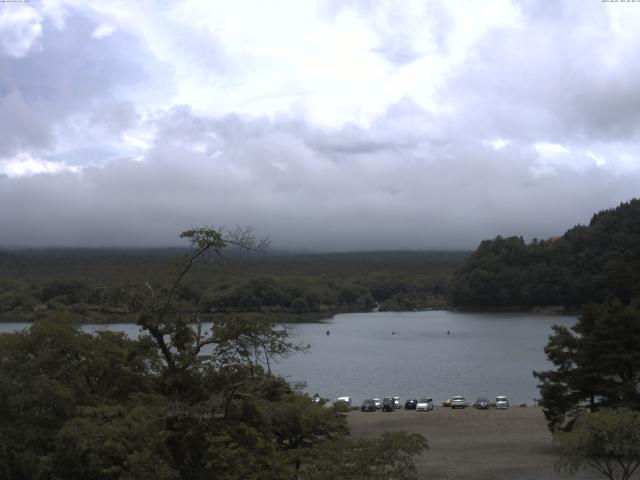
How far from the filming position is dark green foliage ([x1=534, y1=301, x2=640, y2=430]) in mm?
27828

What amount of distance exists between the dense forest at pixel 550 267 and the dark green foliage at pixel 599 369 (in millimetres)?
105218

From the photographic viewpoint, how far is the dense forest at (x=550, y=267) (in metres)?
136

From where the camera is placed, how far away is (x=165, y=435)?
35.5 feet

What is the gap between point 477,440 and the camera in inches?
1305

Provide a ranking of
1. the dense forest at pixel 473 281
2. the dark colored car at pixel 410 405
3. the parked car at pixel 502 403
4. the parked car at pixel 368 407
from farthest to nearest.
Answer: the dense forest at pixel 473 281 → the dark colored car at pixel 410 405 → the parked car at pixel 502 403 → the parked car at pixel 368 407

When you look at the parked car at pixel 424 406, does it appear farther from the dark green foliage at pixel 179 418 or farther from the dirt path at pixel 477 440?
the dark green foliage at pixel 179 418

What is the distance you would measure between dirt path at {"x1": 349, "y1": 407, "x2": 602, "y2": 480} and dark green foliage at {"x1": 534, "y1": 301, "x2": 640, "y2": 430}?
7.48 feet

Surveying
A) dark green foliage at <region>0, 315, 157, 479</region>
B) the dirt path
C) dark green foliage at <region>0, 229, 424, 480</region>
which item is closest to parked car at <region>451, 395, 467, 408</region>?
the dirt path

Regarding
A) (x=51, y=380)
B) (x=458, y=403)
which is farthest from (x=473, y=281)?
(x=51, y=380)

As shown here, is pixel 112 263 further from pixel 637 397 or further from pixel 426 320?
pixel 637 397

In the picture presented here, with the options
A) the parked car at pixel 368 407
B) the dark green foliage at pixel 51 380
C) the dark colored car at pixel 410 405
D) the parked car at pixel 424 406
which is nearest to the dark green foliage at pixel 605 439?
the dark green foliage at pixel 51 380

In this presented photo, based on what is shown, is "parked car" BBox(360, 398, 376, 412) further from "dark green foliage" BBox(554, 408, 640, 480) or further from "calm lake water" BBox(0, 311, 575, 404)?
"dark green foliage" BBox(554, 408, 640, 480)

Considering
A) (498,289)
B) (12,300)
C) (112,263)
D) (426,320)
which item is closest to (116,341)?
(12,300)

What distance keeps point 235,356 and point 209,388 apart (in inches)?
26.4
